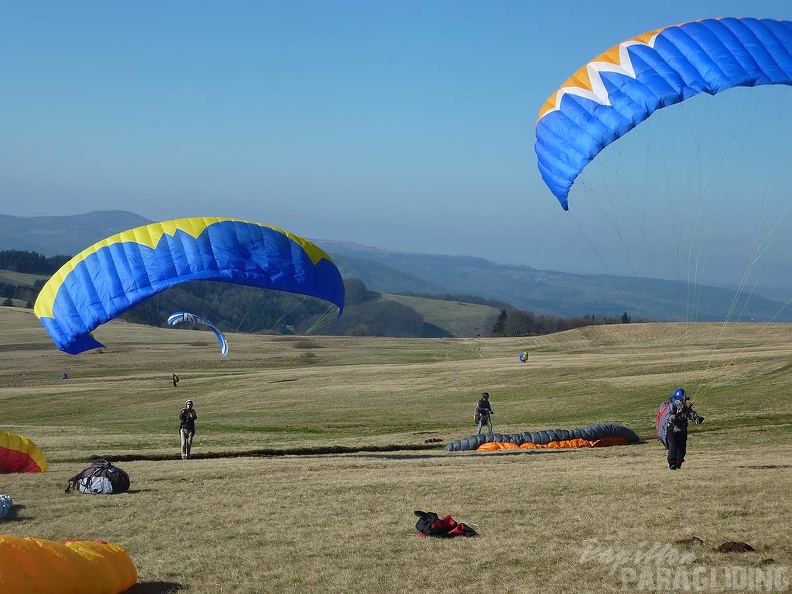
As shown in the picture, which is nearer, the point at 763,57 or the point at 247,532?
the point at 247,532

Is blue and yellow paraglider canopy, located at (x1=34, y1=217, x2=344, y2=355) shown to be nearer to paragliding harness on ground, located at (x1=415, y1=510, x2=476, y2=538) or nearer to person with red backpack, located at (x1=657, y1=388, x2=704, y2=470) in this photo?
person with red backpack, located at (x1=657, y1=388, x2=704, y2=470)

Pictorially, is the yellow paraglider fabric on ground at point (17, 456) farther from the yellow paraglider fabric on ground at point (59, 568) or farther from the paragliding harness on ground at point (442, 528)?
the paragliding harness on ground at point (442, 528)

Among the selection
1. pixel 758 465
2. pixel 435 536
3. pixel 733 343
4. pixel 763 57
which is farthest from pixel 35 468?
pixel 733 343

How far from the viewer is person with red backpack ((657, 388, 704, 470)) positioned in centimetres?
1702

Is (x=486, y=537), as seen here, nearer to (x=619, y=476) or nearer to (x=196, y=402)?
(x=619, y=476)

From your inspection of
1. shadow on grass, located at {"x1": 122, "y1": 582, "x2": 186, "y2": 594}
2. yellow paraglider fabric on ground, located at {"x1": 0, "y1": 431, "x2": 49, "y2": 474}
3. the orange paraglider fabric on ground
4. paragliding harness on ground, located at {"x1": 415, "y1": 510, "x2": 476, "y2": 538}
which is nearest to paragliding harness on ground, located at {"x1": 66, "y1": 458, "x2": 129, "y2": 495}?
yellow paraglider fabric on ground, located at {"x1": 0, "y1": 431, "x2": 49, "y2": 474}

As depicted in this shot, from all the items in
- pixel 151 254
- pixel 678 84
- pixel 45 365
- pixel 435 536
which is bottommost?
pixel 45 365

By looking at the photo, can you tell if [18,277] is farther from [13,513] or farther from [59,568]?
[59,568]

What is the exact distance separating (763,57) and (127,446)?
21484 millimetres

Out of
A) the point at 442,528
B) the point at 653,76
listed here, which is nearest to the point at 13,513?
the point at 442,528

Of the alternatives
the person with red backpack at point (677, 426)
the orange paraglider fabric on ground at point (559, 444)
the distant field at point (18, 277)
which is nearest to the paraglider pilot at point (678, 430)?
the person with red backpack at point (677, 426)

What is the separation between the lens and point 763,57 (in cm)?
1800

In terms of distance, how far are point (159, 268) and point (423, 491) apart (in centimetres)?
1063

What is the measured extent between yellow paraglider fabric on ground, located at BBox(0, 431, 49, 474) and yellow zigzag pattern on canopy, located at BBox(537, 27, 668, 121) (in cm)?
1518
